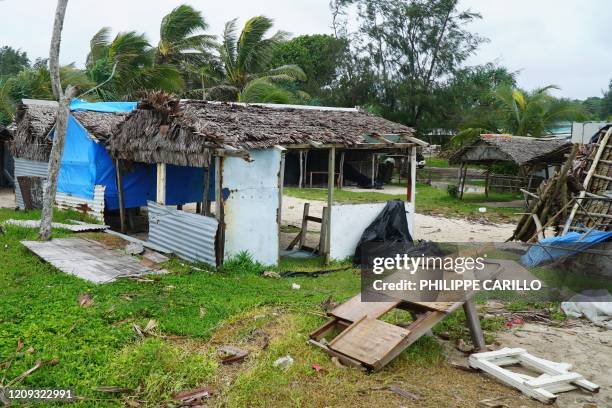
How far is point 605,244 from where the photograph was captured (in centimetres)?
748

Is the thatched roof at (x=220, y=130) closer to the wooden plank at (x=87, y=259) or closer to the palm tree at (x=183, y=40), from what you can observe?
the wooden plank at (x=87, y=259)

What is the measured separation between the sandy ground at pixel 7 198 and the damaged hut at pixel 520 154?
15.9m

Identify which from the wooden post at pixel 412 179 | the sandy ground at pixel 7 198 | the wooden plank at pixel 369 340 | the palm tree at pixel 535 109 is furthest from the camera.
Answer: the palm tree at pixel 535 109

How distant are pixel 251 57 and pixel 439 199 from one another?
9.64 meters

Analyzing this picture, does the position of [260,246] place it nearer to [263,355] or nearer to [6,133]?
[263,355]

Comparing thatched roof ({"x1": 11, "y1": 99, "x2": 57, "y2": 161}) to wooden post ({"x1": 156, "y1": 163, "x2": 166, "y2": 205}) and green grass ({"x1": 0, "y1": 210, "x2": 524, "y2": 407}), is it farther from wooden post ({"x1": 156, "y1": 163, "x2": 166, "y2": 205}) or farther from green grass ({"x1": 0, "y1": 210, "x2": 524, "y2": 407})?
green grass ({"x1": 0, "y1": 210, "x2": 524, "y2": 407})

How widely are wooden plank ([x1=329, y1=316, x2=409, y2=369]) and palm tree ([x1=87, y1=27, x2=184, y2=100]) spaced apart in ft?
53.3

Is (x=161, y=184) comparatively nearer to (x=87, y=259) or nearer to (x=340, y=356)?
(x=87, y=259)

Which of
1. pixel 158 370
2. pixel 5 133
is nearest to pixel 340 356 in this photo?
pixel 158 370

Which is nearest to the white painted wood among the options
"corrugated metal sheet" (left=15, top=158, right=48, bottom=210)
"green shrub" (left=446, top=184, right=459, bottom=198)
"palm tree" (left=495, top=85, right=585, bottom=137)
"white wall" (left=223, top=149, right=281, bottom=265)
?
"white wall" (left=223, top=149, right=281, bottom=265)

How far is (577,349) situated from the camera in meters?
5.64

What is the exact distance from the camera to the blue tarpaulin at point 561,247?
7.56m

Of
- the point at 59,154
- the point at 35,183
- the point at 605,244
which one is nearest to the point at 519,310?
the point at 605,244

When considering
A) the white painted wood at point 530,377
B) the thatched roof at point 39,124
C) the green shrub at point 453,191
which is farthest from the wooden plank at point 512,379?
the green shrub at point 453,191
